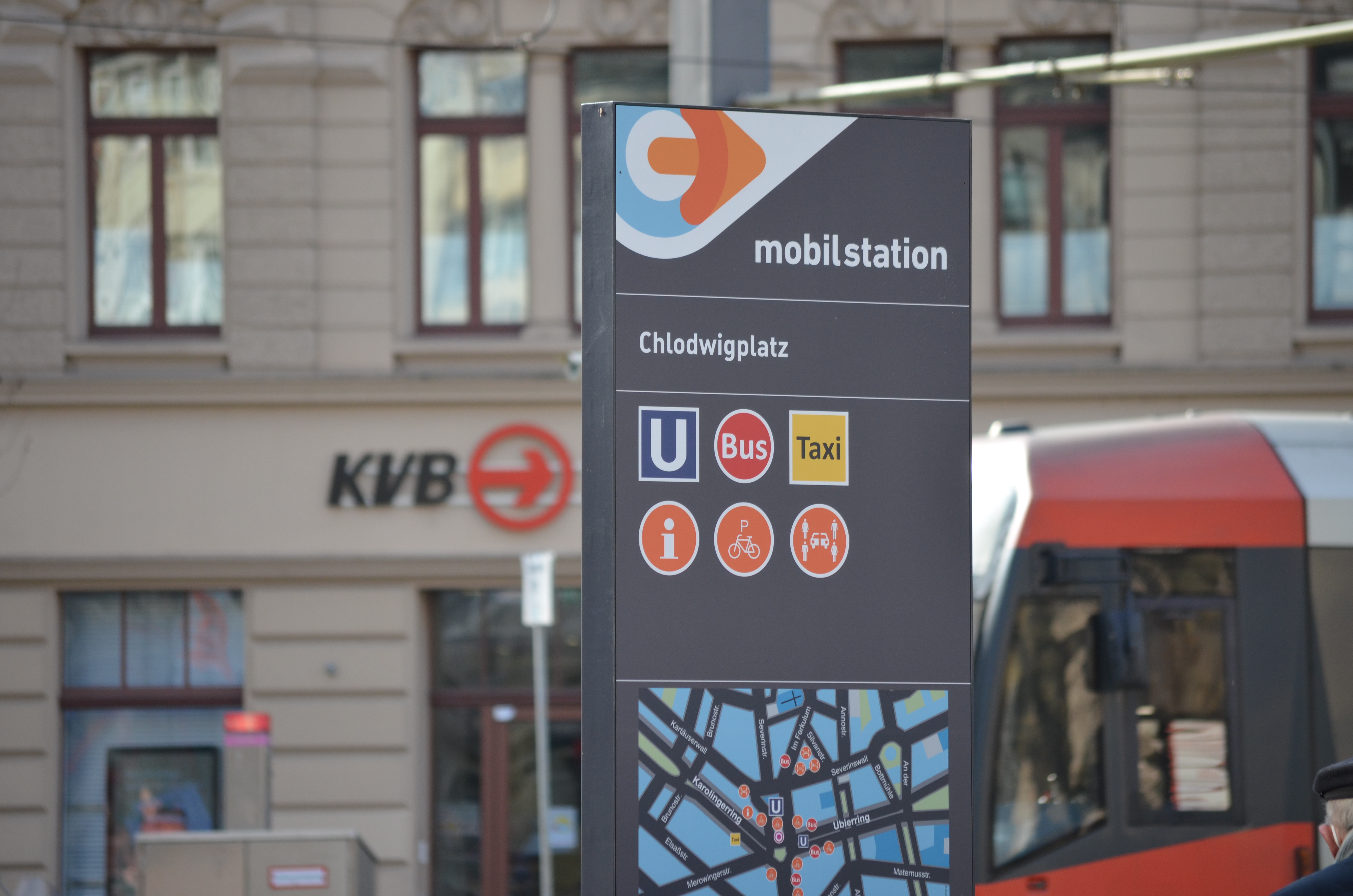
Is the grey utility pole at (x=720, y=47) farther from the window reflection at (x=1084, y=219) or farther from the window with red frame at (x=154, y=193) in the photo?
the window with red frame at (x=154, y=193)

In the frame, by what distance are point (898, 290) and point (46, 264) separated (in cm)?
1191

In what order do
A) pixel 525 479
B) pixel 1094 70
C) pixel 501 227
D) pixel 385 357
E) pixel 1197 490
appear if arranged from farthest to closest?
pixel 501 227, pixel 385 357, pixel 525 479, pixel 1094 70, pixel 1197 490

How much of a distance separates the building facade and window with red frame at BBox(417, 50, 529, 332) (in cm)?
15

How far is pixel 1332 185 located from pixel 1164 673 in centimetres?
868

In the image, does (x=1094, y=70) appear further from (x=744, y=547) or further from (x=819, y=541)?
(x=744, y=547)

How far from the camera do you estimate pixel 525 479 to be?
1350 centimetres

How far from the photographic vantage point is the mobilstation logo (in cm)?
361

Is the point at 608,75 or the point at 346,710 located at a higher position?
the point at 608,75

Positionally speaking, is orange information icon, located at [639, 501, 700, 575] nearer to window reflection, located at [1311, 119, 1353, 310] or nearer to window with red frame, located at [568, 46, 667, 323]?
window with red frame, located at [568, 46, 667, 323]

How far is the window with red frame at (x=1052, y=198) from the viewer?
551 inches

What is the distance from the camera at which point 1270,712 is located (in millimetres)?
6789

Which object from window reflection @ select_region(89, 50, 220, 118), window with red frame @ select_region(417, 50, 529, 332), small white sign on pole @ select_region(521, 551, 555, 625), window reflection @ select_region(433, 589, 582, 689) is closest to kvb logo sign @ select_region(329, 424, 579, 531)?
window reflection @ select_region(433, 589, 582, 689)

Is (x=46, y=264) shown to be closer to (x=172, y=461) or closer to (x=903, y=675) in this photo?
(x=172, y=461)

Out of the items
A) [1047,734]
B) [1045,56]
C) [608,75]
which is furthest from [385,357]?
[1047,734]
